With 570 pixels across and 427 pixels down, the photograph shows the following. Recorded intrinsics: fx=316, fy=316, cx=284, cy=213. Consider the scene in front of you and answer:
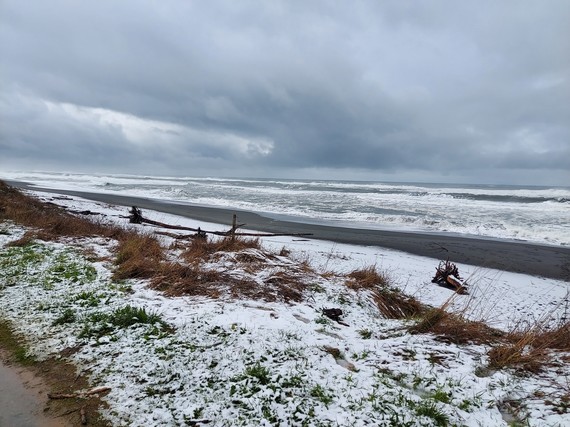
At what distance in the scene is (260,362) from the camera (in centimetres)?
363

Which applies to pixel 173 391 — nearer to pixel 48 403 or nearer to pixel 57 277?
pixel 48 403

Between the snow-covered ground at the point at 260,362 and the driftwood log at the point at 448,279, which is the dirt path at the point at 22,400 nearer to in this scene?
the snow-covered ground at the point at 260,362

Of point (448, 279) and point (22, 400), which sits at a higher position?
point (22, 400)

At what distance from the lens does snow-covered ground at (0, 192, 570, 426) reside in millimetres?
2912

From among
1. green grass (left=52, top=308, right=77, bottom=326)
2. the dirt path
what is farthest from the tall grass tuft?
the dirt path

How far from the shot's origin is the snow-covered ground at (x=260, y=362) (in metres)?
2.91

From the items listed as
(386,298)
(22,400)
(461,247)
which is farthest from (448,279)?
(22,400)

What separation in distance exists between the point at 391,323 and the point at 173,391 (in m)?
3.86

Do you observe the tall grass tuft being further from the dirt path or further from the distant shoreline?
the distant shoreline

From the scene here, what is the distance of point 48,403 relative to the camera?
10.0 ft

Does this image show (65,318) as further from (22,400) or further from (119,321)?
(22,400)

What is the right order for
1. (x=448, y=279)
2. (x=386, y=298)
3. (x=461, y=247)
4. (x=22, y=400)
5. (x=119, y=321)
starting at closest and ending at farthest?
(x=22, y=400)
(x=119, y=321)
(x=386, y=298)
(x=448, y=279)
(x=461, y=247)

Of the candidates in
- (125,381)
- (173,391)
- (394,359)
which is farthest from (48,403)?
(394,359)

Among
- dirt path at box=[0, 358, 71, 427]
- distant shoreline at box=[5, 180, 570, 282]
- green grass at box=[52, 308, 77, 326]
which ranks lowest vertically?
distant shoreline at box=[5, 180, 570, 282]
